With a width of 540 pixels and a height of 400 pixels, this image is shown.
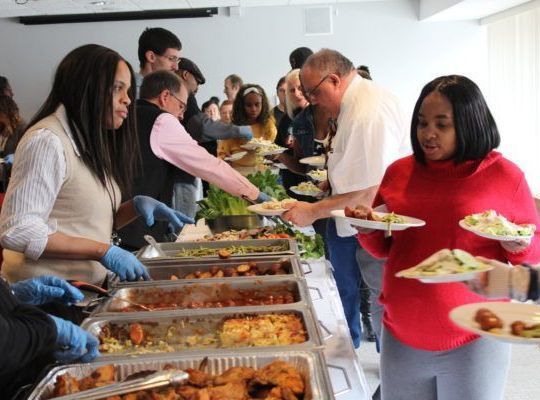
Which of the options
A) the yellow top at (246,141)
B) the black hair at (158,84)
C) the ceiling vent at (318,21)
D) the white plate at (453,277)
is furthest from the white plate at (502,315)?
the ceiling vent at (318,21)

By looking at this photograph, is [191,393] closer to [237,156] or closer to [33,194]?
[33,194]

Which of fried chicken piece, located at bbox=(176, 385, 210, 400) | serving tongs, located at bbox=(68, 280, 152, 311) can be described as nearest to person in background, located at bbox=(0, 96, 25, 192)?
serving tongs, located at bbox=(68, 280, 152, 311)

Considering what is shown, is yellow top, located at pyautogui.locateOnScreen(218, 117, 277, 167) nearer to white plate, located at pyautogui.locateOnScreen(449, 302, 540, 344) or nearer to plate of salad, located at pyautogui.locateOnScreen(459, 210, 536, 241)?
plate of salad, located at pyautogui.locateOnScreen(459, 210, 536, 241)

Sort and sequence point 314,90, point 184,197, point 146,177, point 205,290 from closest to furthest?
point 205,290
point 314,90
point 146,177
point 184,197

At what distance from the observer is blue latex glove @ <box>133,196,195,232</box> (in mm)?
2098

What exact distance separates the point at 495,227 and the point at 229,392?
0.78m

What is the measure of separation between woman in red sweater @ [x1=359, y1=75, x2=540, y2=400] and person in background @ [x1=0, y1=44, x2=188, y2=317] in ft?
2.76

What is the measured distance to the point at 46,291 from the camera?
1402 mm

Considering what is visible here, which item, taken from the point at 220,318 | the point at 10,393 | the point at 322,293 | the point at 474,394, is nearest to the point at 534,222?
the point at 474,394

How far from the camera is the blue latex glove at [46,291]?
4.61 ft

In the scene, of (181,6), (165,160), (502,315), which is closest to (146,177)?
(165,160)

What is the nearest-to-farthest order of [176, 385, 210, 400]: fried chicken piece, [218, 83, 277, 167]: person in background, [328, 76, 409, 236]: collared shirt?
[176, 385, 210, 400]: fried chicken piece, [328, 76, 409, 236]: collared shirt, [218, 83, 277, 167]: person in background

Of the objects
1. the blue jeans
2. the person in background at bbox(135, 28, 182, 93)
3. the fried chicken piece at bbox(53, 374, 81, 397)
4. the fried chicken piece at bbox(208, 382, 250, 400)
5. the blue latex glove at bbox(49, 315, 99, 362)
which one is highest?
the person in background at bbox(135, 28, 182, 93)

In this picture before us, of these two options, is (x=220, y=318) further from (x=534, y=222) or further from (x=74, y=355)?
(x=534, y=222)
